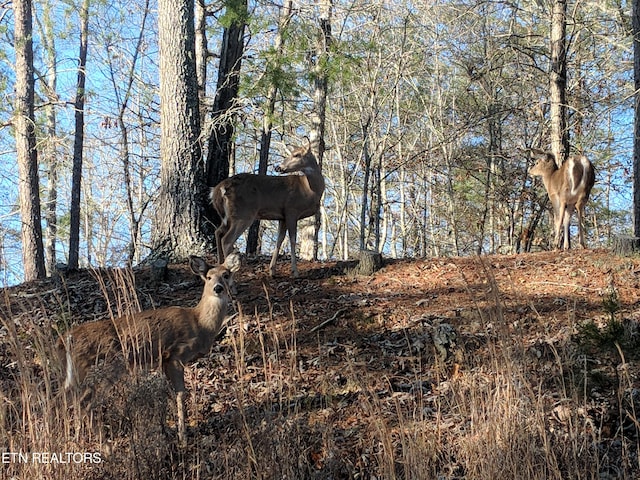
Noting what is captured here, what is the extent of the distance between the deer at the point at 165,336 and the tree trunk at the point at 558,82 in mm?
8585

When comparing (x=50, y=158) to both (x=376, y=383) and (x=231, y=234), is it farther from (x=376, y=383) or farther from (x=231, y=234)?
(x=376, y=383)

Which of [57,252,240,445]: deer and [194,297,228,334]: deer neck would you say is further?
[194,297,228,334]: deer neck

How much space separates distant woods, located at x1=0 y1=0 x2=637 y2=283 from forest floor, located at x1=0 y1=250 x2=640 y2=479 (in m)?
1.13

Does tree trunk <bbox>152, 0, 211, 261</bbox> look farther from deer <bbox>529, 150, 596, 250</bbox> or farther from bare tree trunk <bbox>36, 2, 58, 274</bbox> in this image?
bare tree trunk <bbox>36, 2, 58, 274</bbox>

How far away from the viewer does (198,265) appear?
5902 mm

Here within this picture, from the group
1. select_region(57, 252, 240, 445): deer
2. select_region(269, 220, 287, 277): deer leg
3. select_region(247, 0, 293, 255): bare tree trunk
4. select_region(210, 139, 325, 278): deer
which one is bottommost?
select_region(57, 252, 240, 445): deer

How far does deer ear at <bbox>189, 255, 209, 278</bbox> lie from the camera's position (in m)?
5.86

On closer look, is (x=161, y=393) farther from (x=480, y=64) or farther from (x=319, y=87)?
(x=480, y=64)

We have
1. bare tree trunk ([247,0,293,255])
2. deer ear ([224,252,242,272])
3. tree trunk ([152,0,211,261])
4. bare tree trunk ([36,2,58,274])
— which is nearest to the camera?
deer ear ([224,252,242,272])

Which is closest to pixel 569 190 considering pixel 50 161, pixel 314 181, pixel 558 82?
pixel 558 82

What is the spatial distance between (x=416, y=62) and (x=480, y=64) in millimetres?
2588

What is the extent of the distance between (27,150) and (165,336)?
9700 millimetres

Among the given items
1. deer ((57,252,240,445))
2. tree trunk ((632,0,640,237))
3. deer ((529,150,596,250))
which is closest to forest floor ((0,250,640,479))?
deer ((57,252,240,445))

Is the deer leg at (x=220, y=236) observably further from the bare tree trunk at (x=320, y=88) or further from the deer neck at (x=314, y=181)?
the bare tree trunk at (x=320, y=88)
